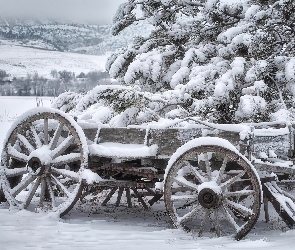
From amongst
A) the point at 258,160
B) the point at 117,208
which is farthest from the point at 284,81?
the point at 117,208

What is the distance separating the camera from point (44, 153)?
4.86 m

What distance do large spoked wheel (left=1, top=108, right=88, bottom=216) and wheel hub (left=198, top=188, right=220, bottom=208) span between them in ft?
4.95

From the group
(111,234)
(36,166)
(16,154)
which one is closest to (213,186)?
(111,234)

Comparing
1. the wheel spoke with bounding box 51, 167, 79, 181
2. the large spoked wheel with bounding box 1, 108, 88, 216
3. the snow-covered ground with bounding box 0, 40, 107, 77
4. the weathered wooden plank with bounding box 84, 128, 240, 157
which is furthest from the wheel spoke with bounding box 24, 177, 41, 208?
the snow-covered ground with bounding box 0, 40, 107, 77

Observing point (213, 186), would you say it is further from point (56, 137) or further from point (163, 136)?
point (56, 137)

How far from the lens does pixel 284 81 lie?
6.88m

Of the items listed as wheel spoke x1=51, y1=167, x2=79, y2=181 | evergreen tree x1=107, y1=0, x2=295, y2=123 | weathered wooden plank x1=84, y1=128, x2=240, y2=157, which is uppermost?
evergreen tree x1=107, y1=0, x2=295, y2=123

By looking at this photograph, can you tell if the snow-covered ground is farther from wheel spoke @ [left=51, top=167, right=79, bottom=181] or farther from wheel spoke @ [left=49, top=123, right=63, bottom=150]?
wheel spoke @ [left=51, top=167, right=79, bottom=181]

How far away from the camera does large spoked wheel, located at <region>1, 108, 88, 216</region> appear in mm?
4680

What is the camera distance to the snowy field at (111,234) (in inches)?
144

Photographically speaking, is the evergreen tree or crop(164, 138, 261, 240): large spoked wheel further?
the evergreen tree

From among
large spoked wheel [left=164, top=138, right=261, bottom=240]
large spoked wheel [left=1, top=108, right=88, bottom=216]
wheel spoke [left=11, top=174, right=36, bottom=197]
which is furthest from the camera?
wheel spoke [left=11, top=174, right=36, bottom=197]

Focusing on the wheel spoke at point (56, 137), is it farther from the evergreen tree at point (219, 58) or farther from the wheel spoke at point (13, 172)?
the evergreen tree at point (219, 58)

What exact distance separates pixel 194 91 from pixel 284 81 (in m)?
1.64
